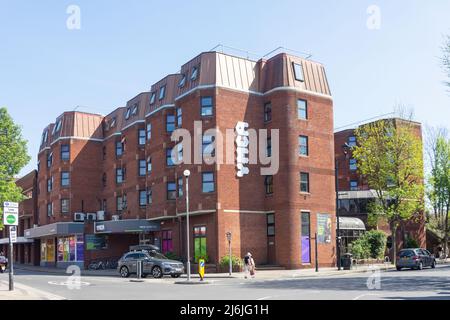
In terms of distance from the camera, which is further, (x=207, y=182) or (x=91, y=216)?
(x=91, y=216)

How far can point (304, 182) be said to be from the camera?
41156 millimetres

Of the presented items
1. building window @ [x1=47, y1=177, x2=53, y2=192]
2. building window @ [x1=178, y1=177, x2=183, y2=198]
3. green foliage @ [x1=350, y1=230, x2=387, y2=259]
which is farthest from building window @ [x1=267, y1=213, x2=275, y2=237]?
building window @ [x1=47, y1=177, x2=53, y2=192]

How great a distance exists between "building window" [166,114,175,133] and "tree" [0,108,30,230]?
12186mm

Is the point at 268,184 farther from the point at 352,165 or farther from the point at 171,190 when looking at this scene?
the point at 352,165

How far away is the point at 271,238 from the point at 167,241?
29.9 feet

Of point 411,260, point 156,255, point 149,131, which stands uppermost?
point 149,131

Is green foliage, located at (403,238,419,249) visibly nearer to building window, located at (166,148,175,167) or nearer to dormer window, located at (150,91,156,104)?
building window, located at (166,148,175,167)

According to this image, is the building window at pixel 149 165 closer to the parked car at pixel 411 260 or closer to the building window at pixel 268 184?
the building window at pixel 268 184

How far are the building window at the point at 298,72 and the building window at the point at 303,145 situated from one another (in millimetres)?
4403

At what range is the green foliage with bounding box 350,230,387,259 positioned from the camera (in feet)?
149

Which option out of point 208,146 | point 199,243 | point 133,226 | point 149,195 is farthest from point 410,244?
point 133,226

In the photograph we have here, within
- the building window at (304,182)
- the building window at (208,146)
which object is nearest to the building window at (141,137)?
the building window at (208,146)
